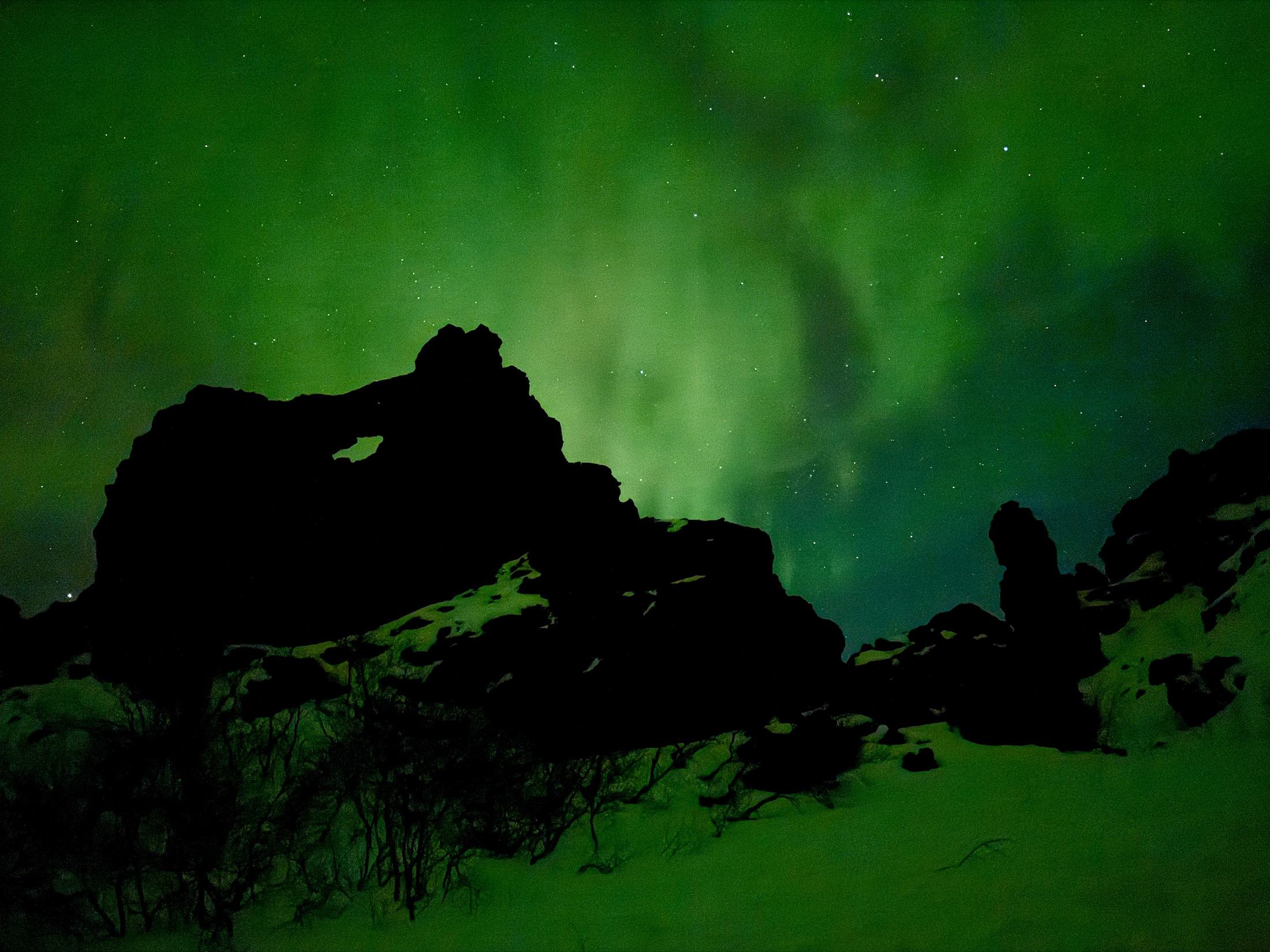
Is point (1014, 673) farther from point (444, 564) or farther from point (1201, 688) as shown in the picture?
point (444, 564)

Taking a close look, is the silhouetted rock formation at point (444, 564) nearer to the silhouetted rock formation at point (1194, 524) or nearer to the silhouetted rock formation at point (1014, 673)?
the silhouetted rock formation at point (1014, 673)

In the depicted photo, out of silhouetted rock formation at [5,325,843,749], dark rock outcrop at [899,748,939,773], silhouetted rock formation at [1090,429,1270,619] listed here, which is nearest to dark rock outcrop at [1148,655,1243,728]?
dark rock outcrop at [899,748,939,773]

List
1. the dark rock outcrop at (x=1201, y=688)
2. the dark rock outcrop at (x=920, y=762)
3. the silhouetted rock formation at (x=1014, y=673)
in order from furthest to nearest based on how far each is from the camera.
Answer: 1. the silhouetted rock formation at (x=1014, y=673)
2. the dark rock outcrop at (x=1201, y=688)
3. the dark rock outcrop at (x=920, y=762)

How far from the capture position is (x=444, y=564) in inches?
2694

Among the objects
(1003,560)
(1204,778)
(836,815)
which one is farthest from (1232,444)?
(836,815)

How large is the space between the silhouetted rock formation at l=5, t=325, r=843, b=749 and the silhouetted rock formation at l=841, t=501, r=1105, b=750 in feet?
32.1

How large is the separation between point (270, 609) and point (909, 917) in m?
62.8

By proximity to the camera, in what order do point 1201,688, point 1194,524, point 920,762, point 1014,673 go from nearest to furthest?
point 920,762
point 1201,688
point 1014,673
point 1194,524

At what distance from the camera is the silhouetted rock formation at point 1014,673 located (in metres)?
48.6

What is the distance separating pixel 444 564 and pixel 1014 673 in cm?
5244

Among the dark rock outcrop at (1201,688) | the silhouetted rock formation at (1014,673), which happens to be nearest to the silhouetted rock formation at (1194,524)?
the dark rock outcrop at (1201,688)

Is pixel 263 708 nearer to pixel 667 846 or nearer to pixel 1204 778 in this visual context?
pixel 667 846

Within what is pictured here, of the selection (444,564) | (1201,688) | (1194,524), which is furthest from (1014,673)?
(444,564)

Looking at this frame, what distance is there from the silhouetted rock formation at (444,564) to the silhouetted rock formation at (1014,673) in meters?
9.79
